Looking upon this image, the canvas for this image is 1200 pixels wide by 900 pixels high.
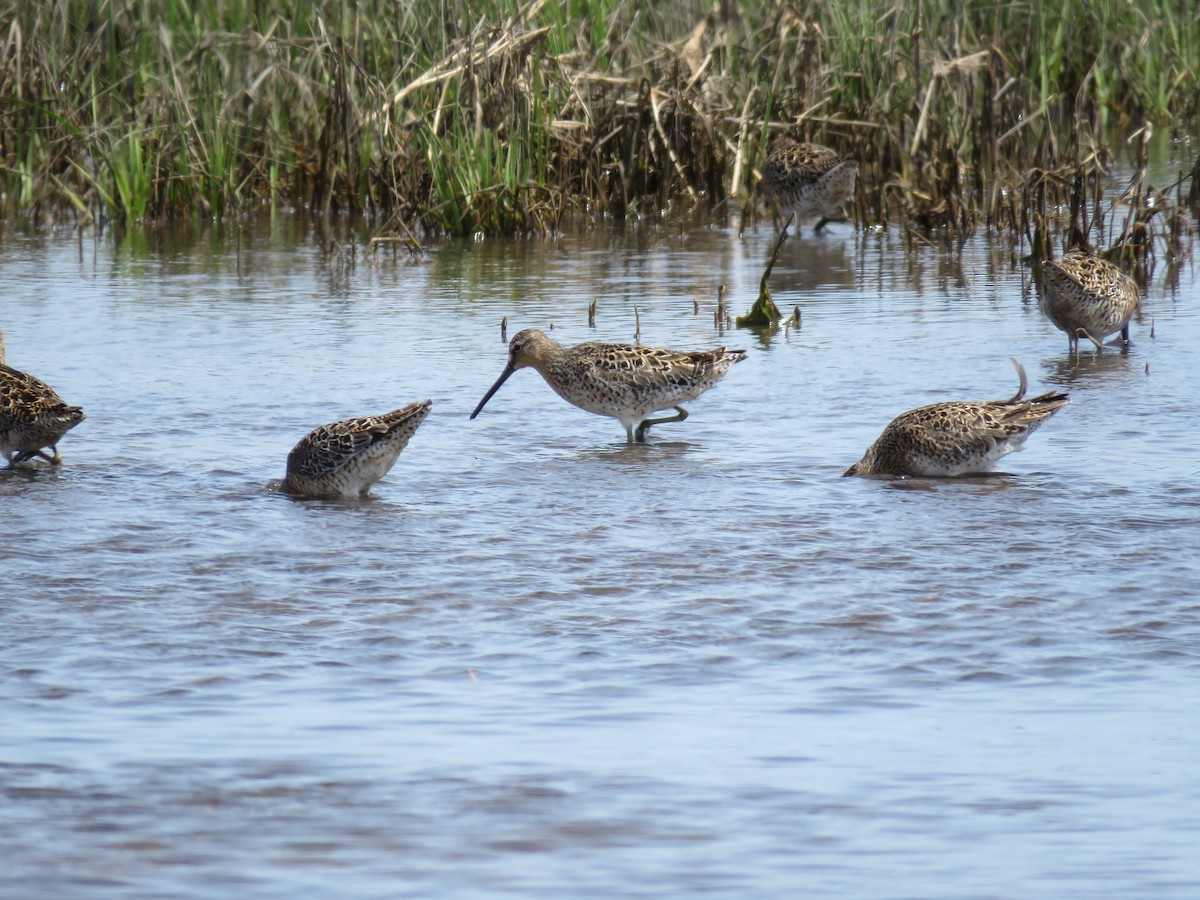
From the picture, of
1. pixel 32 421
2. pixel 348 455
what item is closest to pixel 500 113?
pixel 32 421

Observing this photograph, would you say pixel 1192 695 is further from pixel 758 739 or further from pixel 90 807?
pixel 90 807

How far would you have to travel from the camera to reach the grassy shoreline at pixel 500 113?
14.4m

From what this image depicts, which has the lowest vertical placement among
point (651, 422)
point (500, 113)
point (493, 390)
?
point (651, 422)

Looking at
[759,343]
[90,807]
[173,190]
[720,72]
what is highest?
[720,72]

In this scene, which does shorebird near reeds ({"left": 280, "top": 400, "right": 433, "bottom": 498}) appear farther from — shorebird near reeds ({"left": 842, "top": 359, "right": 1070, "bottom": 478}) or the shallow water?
shorebird near reeds ({"left": 842, "top": 359, "right": 1070, "bottom": 478})

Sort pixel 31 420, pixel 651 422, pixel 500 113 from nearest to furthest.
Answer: pixel 31 420 < pixel 651 422 < pixel 500 113

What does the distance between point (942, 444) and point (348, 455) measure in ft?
7.59

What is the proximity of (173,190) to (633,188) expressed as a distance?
→ 12.4ft

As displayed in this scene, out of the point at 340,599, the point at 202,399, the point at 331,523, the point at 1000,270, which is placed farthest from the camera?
the point at 1000,270

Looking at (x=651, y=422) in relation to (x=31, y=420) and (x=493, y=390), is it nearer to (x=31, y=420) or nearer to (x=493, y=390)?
(x=493, y=390)

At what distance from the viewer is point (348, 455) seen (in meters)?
7.23

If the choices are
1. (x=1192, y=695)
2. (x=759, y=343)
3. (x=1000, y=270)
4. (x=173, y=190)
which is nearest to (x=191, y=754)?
(x=1192, y=695)

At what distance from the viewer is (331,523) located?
6.91 meters

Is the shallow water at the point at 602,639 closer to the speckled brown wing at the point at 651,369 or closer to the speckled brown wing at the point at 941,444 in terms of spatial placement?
the speckled brown wing at the point at 941,444
